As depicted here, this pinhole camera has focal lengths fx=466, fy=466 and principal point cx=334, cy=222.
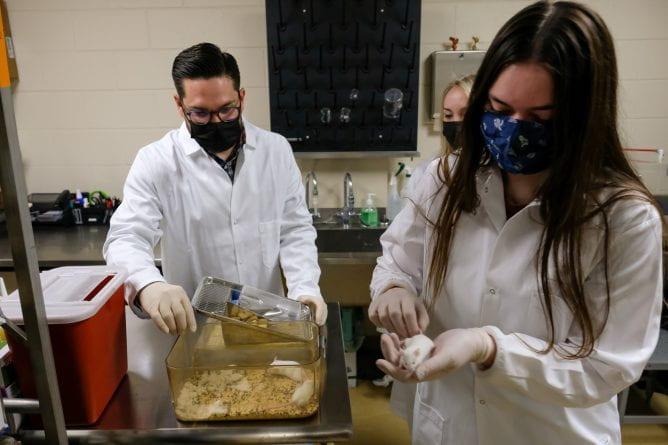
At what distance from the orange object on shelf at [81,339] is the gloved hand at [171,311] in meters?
0.08

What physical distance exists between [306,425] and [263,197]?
0.97 meters

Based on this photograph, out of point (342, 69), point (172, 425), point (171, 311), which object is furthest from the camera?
point (342, 69)

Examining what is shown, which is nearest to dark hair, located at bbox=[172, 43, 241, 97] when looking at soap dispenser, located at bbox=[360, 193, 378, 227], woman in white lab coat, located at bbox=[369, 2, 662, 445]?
woman in white lab coat, located at bbox=[369, 2, 662, 445]

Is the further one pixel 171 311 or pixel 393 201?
pixel 393 201

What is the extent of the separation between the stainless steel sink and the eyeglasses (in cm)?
110

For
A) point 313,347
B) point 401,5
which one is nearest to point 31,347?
point 313,347

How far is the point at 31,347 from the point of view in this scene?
2.18ft

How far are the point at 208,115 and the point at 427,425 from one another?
1.10 m

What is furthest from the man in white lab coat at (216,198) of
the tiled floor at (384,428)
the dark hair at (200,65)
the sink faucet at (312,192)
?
the tiled floor at (384,428)

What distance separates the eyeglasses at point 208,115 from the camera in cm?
148

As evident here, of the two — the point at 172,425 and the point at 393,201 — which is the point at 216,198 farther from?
the point at 393,201

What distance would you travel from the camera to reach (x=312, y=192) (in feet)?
9.04

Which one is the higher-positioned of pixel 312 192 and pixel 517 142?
pixel 517 142

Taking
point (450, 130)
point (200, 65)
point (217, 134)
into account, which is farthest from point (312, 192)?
point (200, 65)
